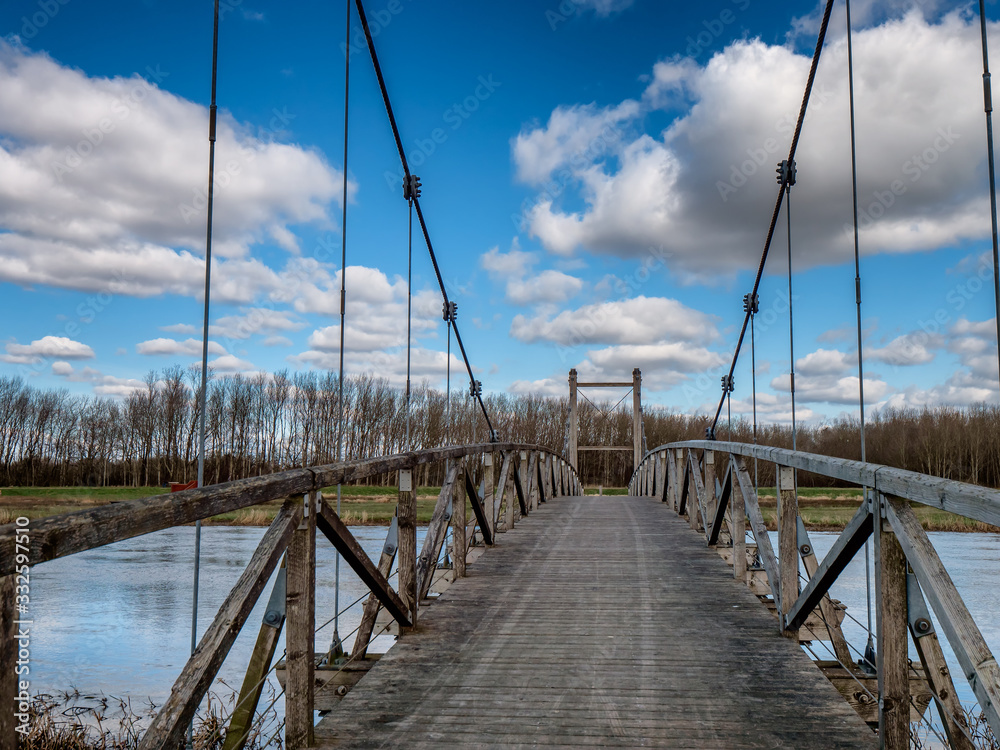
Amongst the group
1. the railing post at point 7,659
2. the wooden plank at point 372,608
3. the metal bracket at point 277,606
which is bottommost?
the wooden plank at point 372,608

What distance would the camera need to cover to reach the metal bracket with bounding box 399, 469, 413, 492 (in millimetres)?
2973

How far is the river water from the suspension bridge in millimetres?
1790

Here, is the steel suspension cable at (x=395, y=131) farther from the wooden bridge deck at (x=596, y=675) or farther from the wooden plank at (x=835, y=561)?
the wooden plank at (x=835, y=561)

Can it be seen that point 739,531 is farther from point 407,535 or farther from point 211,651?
point 211,651

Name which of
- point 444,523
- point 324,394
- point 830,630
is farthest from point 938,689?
point 324,394

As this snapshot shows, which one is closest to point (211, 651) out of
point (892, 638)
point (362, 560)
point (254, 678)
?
point (254, 678)

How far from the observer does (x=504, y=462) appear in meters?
5.99

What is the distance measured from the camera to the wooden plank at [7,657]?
0.92m

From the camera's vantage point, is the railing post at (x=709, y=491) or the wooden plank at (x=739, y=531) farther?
the railing post at (x=709, y=491)

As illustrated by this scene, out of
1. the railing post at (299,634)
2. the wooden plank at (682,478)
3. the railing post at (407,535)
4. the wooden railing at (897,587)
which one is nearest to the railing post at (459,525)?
the railing post at (407,535)

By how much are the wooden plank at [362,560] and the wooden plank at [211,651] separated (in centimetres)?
23

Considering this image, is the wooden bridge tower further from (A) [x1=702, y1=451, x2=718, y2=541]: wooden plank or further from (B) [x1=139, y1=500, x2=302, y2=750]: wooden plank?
(B) [x1=139, y1=500, x2=302, y2=750]: wooden plank

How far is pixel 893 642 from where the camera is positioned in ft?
5.98

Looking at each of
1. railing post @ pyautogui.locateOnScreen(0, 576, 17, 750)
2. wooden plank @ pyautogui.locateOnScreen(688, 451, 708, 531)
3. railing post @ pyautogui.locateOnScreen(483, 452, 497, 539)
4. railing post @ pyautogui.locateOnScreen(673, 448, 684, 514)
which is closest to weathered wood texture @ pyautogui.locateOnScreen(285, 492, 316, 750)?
railing post @ pyautogui.locateOnScreen(0, 576, 17, 750)
